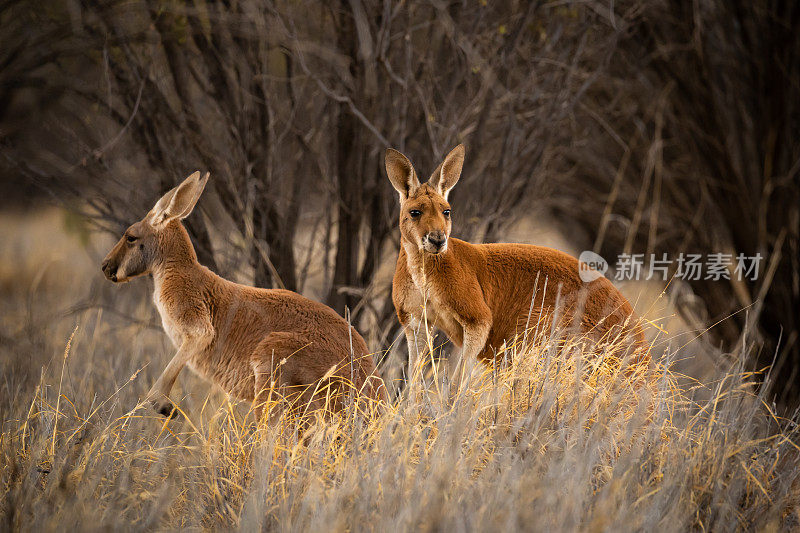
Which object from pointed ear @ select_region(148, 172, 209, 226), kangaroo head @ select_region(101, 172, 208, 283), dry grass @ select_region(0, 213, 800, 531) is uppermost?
pointed ear @ select_region(148, 172, 209, 226)

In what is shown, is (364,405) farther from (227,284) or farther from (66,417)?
(66,417)

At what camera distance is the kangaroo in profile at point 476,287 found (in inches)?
138

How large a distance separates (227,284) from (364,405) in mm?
794

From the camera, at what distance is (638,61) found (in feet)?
17.2

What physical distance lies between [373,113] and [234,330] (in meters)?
1.26

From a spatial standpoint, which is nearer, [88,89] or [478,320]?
[478,320]

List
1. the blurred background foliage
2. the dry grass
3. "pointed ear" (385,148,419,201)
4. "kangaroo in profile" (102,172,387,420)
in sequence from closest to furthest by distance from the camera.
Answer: the dry grass, "kangaroo in profile" (102,172,387,420), "pointed ear" (385,148,419,201), the blurred background foliage

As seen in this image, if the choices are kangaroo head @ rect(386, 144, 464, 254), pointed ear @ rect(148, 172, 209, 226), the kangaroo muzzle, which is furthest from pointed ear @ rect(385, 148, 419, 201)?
the kangaroo muzzle

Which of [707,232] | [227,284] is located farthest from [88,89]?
[707,232]

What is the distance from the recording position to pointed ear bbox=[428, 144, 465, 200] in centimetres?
352

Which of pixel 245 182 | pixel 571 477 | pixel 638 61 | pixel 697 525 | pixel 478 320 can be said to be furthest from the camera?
pixel 638 61

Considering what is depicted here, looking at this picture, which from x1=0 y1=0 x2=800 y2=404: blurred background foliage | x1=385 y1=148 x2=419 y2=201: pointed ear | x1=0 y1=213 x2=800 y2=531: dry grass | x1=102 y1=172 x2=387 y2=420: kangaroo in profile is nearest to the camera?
x1=0 y1=213 x2=800 y2=531: dry grass

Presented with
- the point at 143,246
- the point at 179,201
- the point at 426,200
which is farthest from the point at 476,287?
the point at 143,246

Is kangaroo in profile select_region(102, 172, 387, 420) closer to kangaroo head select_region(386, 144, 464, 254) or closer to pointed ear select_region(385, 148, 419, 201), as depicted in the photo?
kangaroo head select_region(386, 144, 464, 254)
